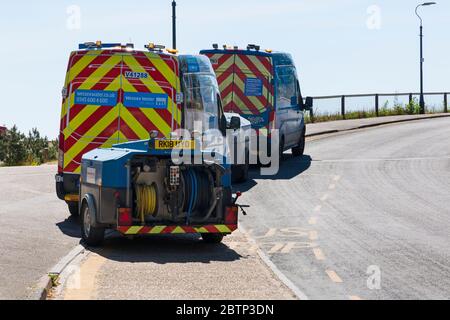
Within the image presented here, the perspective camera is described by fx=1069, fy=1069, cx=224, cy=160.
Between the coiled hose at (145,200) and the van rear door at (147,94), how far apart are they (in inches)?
114

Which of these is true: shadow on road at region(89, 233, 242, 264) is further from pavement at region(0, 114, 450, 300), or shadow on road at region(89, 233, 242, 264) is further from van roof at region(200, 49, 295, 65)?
van roof at region(200, 49, 295, 65)

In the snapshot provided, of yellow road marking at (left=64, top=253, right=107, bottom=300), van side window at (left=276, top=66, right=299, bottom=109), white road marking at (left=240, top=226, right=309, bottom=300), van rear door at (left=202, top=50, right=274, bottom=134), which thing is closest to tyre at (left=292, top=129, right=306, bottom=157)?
van side window at (left=276, top=66, right=299, bottom=109)

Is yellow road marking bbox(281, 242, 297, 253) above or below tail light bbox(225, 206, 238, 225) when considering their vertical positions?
below

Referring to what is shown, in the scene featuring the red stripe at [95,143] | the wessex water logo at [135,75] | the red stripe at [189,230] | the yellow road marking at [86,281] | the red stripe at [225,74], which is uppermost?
the red stripe at [225,74]

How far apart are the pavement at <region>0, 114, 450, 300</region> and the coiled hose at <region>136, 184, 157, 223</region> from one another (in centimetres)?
59

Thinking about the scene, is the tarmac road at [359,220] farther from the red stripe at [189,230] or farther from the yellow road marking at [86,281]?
the yellow road marking at [86,281]

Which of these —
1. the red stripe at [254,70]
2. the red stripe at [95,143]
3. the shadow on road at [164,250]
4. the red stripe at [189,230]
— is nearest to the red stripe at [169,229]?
the red stripe at [189,230]

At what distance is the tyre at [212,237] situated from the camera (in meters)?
16.0

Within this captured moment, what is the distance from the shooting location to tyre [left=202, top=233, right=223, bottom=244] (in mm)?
16047

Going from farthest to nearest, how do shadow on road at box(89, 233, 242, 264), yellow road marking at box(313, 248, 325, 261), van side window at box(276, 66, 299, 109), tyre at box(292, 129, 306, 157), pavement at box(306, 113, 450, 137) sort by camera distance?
pavement at box(306, 113, 450, 137) < tyre at box(292, 129, 306, 157) < van side window at box(276, 66, 299, 109) < yellow road marking at box(313, 248, 325, 261) < shadow on road at box(89, 233, 242, 264)

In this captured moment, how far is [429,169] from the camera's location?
27.5m

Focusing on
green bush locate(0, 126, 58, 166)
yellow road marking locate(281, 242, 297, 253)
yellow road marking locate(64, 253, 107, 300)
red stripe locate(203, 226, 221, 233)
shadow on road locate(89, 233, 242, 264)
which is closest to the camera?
yellow road marking locate(64, 253, 107, 300)
